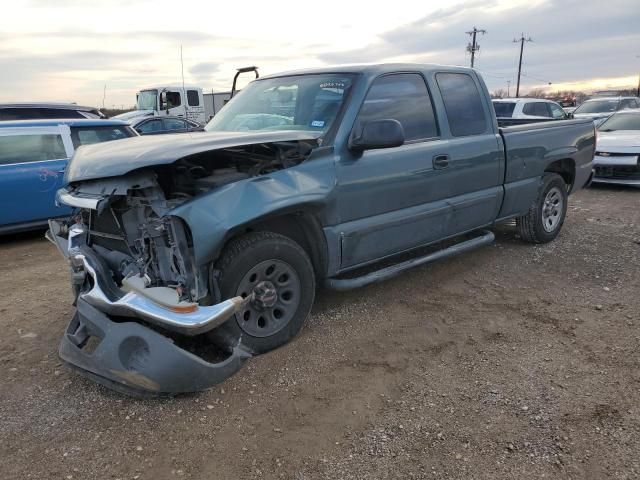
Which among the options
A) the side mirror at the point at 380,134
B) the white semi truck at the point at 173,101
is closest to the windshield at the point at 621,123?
the side mirror at the point at 380,134

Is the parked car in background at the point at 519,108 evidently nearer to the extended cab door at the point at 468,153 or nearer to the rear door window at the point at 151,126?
the extended cab door at the point at 468,153

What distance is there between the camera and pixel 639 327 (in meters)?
3.87

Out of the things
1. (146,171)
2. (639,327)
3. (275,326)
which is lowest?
(639,327)

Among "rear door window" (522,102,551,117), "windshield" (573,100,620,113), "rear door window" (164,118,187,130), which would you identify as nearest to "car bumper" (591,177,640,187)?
"rear door window" (522,102,551,117)

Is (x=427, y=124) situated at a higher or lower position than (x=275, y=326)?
higher

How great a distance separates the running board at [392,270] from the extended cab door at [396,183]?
5.1 inches

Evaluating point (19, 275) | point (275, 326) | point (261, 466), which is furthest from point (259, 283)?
point (19, 275)

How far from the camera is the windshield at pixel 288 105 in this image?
12.9ft

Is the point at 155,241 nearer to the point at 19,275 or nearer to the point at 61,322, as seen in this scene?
the point at 61,322

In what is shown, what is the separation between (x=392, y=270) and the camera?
4.15 m

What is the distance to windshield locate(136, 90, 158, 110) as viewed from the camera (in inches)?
784

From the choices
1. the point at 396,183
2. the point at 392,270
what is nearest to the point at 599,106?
the point at 396,183

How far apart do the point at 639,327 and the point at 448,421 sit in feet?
6.64

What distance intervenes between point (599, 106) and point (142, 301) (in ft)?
62.6
